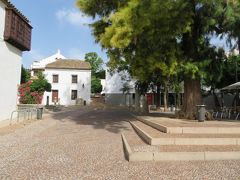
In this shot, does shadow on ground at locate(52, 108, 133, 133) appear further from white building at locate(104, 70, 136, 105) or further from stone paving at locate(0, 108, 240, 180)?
white building at locate(104, 70, 136, 105)

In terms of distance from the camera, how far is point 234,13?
1212 cm

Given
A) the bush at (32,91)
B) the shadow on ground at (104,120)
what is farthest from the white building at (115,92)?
the shadow on ground at (104,120)

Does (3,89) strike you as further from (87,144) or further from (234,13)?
(234,13)

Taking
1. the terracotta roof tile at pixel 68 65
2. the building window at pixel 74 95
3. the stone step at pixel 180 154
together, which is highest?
the terracotta roof tile at pixel 68 65

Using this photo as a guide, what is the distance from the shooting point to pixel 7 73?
18.2 metres

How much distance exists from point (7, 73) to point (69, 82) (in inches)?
1054

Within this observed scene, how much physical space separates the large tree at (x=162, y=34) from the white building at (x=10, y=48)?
5.41 meters

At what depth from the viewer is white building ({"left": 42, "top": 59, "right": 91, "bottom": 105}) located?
4462 centimetres

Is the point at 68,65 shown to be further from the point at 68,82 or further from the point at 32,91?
the point at 32,91

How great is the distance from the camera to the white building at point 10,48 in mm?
17016

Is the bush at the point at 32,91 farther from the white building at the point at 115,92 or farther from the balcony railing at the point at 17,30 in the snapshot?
the white building at the point at 115,92

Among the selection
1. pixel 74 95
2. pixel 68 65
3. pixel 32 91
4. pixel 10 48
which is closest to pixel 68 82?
pixel 74 95

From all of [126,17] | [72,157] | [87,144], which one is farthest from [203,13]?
[72,157]

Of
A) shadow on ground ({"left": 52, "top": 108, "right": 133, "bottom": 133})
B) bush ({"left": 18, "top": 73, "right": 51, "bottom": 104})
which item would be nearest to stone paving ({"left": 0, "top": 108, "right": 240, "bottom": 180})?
shadow on ground ({"left": 52, "top": 108, "right": 133, "bottom": 133})
